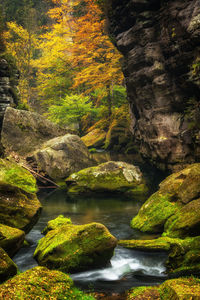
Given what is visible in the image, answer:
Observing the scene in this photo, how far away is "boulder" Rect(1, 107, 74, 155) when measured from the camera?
18.7 m

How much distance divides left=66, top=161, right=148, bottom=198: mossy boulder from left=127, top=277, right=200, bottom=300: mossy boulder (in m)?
9.31

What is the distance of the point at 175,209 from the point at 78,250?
429cm

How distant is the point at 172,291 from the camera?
4.36 m

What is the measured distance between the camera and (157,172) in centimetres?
1805

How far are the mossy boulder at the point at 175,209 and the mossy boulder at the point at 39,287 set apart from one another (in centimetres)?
410

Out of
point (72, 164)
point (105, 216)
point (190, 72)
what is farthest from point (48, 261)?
point (72, 164)

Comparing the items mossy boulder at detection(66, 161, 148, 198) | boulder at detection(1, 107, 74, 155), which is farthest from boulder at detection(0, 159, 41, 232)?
boulder at detection(1, 107, 74, 155)

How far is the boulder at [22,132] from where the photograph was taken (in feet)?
61.4

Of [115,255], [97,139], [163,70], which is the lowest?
[115,255]

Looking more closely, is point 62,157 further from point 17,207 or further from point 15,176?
point 17,207

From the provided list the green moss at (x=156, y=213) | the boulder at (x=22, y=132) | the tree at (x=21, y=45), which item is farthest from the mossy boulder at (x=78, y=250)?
the tree at (x=21, y=45)

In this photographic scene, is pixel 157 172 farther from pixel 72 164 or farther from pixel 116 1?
pixel 116 1

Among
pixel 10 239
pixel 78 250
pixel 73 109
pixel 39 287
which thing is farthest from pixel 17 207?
pixel 73 109

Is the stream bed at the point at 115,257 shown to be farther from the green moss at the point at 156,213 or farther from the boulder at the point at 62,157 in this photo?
the boulder at the point at 62,157
